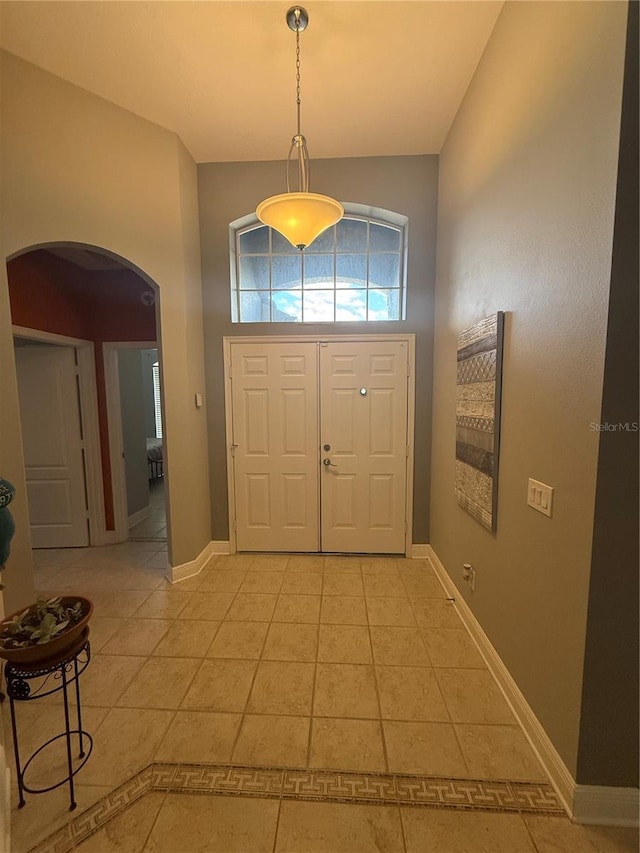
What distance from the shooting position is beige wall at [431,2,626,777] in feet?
3.79

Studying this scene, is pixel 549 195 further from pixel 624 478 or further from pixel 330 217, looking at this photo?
pixel 624 478

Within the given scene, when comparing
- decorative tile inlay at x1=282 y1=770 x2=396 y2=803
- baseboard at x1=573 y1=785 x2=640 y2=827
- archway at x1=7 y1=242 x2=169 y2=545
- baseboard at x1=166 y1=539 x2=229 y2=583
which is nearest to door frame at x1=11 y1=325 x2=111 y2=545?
archway at x1=7 y1=242 x2=169 y2=545

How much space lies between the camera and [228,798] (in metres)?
1.31

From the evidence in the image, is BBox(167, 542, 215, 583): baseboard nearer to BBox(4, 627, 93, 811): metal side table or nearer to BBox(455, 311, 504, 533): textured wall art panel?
BBox(4, 627, 93, 811): metal side table

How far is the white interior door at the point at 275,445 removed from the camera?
3.16 metres

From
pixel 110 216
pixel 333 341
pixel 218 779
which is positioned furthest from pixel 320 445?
pixel 110 216

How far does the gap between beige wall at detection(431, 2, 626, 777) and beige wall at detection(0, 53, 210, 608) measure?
2.24m

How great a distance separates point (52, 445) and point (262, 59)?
3.70 metres

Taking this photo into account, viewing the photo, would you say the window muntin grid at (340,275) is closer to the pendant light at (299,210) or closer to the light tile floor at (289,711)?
the pendant light at (299,210)

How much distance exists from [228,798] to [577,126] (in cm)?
284

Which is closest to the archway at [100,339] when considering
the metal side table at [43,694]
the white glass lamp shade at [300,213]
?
the white glass lamp shade at [300,213]

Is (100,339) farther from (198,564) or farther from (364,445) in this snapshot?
(364,445)

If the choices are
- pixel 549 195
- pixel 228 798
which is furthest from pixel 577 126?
pixel 228 798

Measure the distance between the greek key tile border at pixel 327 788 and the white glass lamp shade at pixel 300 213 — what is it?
2492mm
